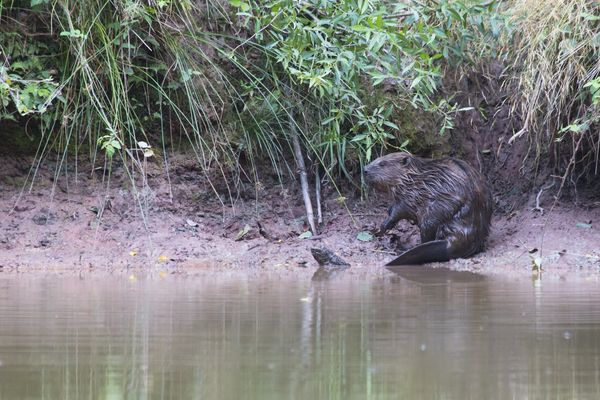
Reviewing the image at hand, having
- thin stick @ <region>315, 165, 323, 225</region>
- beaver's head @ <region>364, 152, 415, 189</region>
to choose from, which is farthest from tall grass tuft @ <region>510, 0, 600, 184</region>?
thin stick @ <region>315, 165, 323, 225</region>

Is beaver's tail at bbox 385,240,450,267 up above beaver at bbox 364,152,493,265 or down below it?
below

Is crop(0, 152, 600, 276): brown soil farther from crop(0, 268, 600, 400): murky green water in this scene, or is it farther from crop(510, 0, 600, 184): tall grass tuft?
crop(0, 268, 600, 400): murky green water

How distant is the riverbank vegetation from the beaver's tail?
3.32 ft

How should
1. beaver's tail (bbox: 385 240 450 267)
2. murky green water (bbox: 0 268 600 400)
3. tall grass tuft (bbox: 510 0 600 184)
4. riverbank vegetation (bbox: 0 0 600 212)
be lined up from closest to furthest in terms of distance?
murky green water (bbox: 0 268 600 400)
beaver's tail (bbox: 385 240 450 267)
riverbank vegetation (bbox: 0 0 600 212)
tall grass tuft (bbox: 510 0 600 184)

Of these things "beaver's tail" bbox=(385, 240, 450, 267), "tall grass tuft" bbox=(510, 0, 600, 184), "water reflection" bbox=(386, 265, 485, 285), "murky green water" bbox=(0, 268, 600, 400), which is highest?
"tall grass tuft" bbox=(510, 0, 600, 184)

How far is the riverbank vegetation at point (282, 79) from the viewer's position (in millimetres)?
7047

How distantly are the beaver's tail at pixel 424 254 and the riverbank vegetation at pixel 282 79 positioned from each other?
1.01 m

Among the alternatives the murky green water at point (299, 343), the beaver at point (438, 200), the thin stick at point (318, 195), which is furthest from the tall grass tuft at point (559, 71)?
the murky green water at point (299, 343)

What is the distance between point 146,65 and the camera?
7.65 m

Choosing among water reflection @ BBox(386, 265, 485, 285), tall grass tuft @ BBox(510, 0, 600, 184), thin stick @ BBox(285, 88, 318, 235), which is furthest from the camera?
thin stick @ BBox(285, 88, 318, 235)

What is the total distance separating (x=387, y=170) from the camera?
751 centimetres

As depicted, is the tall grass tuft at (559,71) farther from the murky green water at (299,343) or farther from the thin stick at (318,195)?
the murky green water at (299,343)

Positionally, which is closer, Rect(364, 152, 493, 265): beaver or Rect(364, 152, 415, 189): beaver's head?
Rect(364, 152, 493, 265): beaver

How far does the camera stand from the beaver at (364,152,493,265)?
721cm
